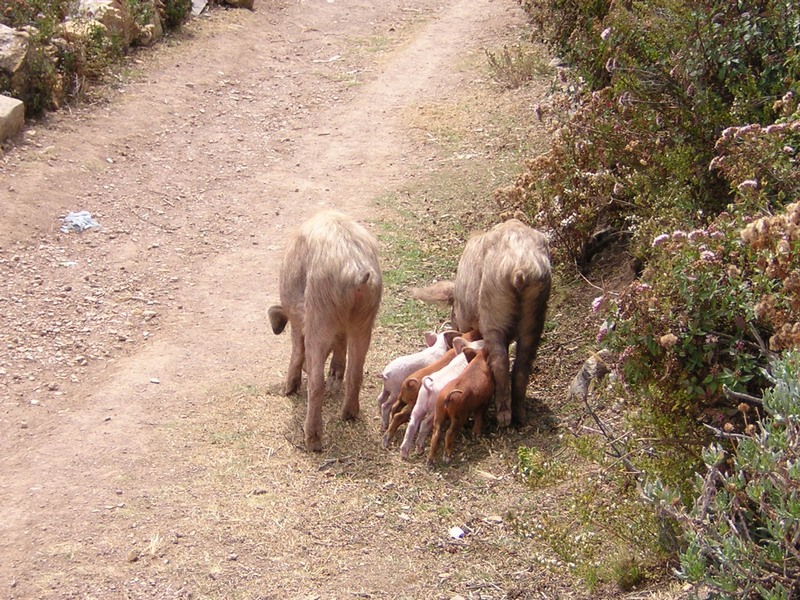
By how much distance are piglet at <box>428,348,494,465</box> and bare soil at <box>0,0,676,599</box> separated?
199mm

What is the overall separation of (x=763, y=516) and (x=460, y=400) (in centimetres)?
294

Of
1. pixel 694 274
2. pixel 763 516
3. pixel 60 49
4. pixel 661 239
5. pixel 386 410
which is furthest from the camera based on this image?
pixel 60 49

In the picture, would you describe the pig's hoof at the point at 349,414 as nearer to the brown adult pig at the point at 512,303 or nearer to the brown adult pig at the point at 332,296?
the brown adult pig at the point at 332,296

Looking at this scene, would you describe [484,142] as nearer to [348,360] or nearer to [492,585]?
[348,360]

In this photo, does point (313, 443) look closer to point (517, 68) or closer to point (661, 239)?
point (661, 239)

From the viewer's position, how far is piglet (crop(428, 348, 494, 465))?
6426 mm

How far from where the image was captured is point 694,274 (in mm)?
4746

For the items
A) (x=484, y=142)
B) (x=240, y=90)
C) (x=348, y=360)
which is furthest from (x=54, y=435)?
(x=240, y=90)

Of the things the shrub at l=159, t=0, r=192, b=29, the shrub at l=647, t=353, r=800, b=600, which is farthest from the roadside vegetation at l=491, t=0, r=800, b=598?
the shrub at l=159, t=0, r=192, b=29

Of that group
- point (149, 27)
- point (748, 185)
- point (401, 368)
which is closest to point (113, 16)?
point (149, 27)

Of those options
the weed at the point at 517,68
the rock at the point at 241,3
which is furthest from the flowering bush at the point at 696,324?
the rock at the point at 241,3

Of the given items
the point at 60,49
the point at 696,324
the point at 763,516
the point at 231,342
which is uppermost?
the point at 696,324

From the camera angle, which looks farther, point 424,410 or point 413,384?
point 413,384

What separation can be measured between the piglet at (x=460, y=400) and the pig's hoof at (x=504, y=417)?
0.51 feet
